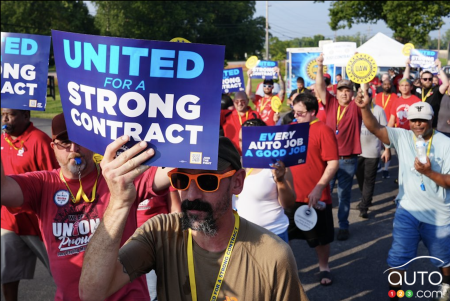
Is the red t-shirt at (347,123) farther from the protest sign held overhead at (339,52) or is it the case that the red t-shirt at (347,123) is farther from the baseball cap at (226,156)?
the baseball cap at (226,156)

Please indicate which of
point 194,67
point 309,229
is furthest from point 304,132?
point 194,67

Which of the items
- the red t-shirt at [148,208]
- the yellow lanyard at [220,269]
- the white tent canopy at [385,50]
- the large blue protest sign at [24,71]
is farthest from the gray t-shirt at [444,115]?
the white tent canopy at [385,50]

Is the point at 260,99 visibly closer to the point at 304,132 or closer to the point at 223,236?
the point at 304,132

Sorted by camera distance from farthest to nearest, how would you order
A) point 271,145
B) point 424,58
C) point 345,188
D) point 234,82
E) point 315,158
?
point 424,58 → point 234,82 → point 345,188 → point 315,158 → point 271,145

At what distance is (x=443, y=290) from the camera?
17.1 feet

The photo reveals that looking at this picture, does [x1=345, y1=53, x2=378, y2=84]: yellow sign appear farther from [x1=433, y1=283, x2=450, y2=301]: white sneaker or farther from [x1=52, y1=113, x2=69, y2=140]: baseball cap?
[x1=52, y1=113, x2=69, y2=140]: baseball cap

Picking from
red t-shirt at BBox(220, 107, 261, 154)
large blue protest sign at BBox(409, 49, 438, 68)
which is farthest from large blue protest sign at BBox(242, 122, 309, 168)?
large blue protest sign at BBox(409, 49, 438, 68)

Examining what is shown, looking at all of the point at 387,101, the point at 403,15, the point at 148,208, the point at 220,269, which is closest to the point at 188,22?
the point at 403,15

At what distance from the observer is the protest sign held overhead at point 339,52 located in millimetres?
12117

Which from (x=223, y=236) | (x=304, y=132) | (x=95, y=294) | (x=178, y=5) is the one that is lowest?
(x=95, y=294)

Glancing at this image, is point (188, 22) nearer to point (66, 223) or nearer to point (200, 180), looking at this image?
point (66, 223)

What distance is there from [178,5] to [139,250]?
6671 centimetres

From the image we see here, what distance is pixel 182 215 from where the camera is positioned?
2.33 meters

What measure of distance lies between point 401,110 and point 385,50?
56.3 feet
